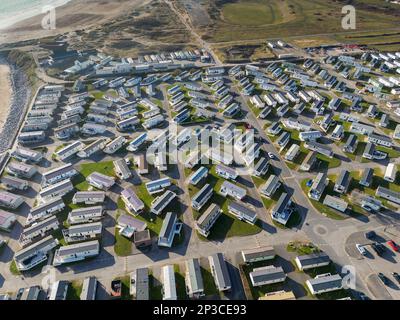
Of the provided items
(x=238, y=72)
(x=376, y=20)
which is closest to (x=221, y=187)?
(x=238, y=72)

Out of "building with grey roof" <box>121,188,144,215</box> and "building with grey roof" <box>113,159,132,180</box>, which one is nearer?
"building with grey roof" <box>121,188,144,215</box>

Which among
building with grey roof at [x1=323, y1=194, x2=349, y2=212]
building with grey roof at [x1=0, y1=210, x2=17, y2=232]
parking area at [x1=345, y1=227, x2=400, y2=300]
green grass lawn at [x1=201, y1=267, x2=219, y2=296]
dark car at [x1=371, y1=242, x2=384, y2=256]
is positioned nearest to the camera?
green grass lawn at [x1=201, y1=267, x2=219, y2=296]

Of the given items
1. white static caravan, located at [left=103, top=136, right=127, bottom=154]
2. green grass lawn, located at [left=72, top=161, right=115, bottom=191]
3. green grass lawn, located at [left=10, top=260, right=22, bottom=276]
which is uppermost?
white static caravan, located at [left=103, top=136, right=127, bottom=154]

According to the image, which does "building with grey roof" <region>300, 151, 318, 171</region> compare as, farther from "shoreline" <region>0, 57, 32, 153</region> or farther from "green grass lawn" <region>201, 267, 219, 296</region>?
"shoreline" <region>0, 57, 32, 153</region>

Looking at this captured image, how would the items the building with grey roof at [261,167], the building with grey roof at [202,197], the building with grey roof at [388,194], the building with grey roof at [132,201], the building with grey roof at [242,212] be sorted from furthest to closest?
the building with grey roof at [261,167], the building with grey roof at [388,194], the building with grey roof at [202,197], the building with grey roof at [132,201], the building with grey roof at [242,212]

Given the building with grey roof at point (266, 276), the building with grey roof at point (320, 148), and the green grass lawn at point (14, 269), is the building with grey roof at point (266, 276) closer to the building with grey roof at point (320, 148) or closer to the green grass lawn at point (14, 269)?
the building with grey roof at point (320, 148)

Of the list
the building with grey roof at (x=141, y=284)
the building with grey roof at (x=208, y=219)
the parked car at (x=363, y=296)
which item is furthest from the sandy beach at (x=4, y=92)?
the parked car at (x=363, y=296)

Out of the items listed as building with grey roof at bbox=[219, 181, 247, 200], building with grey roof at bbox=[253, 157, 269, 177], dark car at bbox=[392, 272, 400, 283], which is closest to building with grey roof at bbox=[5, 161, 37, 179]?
building with grey roof at bbox=[219, 181, 247, 200]
